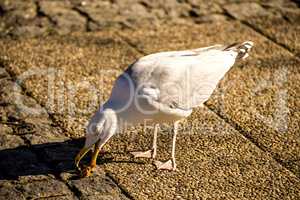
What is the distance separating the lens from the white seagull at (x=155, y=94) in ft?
15.4

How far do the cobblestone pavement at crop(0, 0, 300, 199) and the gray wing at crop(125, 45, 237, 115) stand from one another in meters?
0.50

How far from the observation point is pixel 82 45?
22.9 feet

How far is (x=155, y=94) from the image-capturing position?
15.7ft

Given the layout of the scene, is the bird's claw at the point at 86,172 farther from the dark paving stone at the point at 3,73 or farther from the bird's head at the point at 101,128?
the dark paving stone at the point at 3,73

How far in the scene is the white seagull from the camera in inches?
185

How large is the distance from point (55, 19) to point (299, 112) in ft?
9.89

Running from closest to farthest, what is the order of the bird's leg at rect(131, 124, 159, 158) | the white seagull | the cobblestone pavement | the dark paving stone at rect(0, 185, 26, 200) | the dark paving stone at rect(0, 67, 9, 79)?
the dark paving stone at rect(0, 185, 26, 200) < the white seagull < the cobblestone pavement < the bird's leg at rect(131, 124, 159, 158) < the dark paving stone at rect(0, 67, 9, 79)

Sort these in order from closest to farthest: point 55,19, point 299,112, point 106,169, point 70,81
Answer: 1. point 106,169
2. point 299,112
3. point 70,81
4. point 55,19

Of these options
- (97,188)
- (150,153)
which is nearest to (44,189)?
(97,188)

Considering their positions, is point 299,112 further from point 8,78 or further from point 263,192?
point 8,78

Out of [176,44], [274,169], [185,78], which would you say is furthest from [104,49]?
[274,169]

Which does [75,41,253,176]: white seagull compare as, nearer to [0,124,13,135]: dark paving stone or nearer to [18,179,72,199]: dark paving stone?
[18,179,72,199]: dark paving stone

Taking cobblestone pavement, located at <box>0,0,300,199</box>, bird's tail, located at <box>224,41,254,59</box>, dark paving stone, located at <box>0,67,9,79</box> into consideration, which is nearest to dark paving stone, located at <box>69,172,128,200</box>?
cobblestone pavement, located at <box>0,0,300,199</box>

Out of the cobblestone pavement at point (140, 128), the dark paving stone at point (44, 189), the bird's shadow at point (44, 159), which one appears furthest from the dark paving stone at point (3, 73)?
the dark paving stone at point (44, 189)
